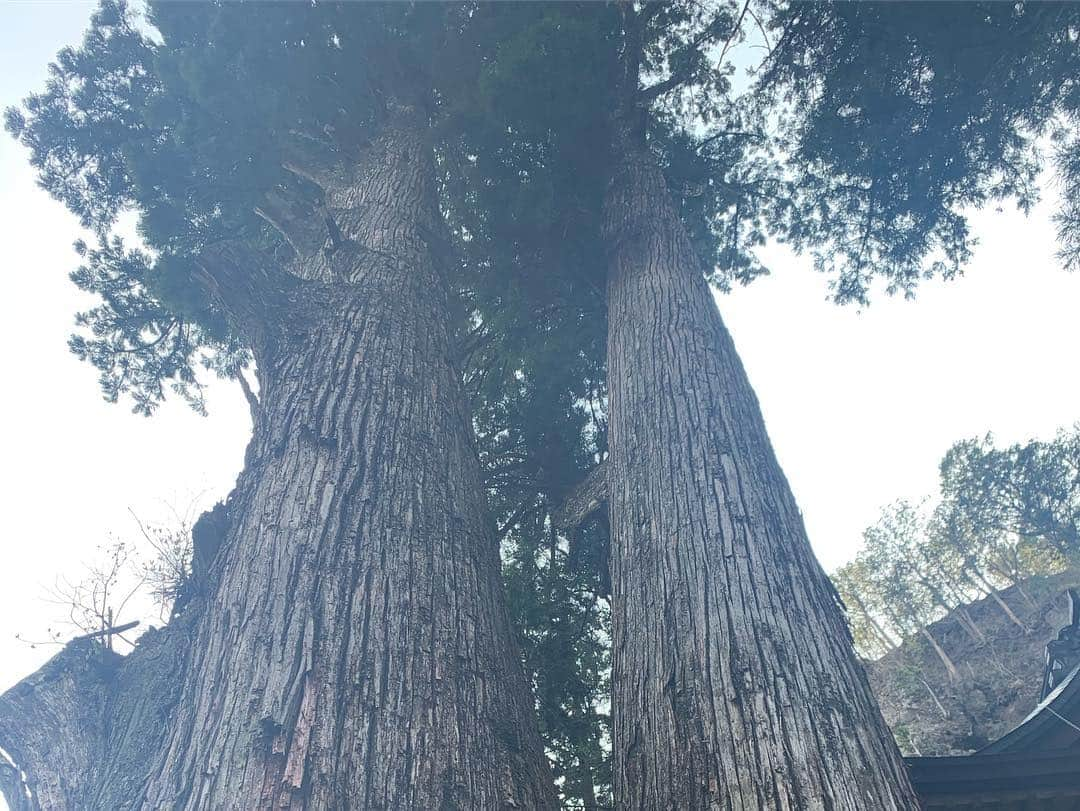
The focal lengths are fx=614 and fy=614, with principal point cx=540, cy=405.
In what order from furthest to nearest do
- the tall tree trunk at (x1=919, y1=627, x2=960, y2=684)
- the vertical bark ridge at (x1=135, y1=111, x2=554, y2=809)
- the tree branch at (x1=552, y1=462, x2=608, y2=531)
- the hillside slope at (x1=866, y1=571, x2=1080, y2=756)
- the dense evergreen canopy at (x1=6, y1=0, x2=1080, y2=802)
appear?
the tall tree trunk at (x1=919, y1=627, x2=960, y2=684)
the hillside slope at (x1=866, y1=571, x2=1080, y2=756)
the dense evergreen canopy at (x1=6, y1=0, x2=1080, y2=802)
the tree branch at (x1=552, y1=462, x2=608, y2=531)
the vertical bark ridge at (x1=135, y1=111, x2=554, y2=809)

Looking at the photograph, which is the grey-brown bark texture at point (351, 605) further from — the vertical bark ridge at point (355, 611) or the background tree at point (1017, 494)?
the background tree at point (1017, 494)

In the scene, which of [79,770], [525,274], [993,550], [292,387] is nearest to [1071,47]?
[525,274]

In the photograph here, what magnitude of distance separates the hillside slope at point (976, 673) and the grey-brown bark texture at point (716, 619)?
20.5 m

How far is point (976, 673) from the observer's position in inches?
958

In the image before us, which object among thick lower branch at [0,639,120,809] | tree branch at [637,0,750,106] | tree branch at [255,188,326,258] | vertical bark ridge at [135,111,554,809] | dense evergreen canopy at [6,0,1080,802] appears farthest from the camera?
tree branch at [637,0,750,106]

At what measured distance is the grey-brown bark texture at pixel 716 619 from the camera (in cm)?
192

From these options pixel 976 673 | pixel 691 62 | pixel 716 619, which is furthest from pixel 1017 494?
pixel 716 619

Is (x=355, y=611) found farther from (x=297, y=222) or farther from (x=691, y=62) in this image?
(x=691, y=62)

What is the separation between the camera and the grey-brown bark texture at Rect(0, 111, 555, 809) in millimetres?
1886

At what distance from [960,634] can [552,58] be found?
1261 inches

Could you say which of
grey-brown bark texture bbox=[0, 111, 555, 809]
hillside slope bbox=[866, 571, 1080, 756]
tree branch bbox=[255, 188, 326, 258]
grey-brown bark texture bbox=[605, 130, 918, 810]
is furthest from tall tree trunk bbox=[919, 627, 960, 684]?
tree branch bbox=[255, 188, 326, 258]

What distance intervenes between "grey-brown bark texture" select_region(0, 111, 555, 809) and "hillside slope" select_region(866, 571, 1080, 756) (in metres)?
21.3

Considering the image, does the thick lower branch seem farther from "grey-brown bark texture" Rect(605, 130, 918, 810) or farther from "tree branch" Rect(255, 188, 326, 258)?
"tree branch" Rect(255, 188, 326, 258)

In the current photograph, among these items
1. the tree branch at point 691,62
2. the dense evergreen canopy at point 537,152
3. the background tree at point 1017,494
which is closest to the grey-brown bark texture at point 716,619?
the dense evergreen canopy at point 537,152
